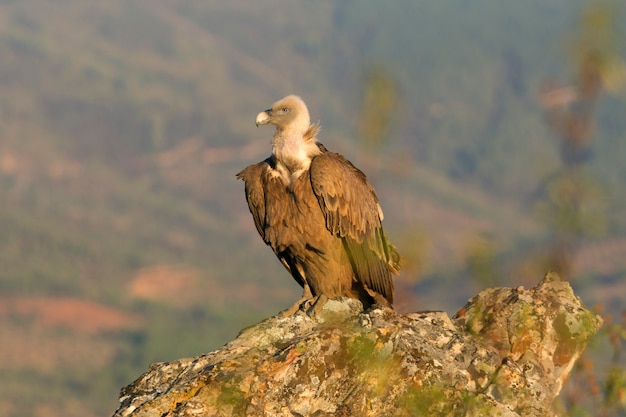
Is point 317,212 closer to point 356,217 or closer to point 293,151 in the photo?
point 356,217

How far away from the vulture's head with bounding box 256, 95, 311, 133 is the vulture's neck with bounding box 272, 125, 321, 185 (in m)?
0.06

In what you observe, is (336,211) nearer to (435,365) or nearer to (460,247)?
(435,365)

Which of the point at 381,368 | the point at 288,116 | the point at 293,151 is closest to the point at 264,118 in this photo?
the point at 288,116

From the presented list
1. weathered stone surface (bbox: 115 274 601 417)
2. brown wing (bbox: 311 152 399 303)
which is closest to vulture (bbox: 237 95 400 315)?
brown wing (bbox: 311 152 399 303)

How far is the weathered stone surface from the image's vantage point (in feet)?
28.3

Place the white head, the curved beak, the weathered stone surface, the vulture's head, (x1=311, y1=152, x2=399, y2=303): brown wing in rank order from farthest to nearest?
1. the curved beak
2. the vulture's head
3. the white head
4. (x1=311, y1=152, x2=399, y2=303): brown wing
5. the weathered stone surface

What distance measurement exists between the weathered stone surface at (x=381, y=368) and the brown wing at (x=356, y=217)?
2374 mm

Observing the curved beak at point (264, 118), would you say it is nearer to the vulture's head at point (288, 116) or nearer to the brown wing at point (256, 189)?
the vulture's head at point (288, 116)

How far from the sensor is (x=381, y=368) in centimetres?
799

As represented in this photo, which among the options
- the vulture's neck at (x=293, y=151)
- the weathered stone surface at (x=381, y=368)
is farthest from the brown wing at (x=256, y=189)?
the weathered stone surface at (x=381, y=368)

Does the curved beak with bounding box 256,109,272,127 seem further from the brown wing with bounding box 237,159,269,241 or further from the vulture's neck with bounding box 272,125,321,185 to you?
the brown wing with bounding box 237,159,269,241

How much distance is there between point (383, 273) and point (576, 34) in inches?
319

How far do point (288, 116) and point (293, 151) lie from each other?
1.55 feet

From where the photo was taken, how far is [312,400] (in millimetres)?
8852
